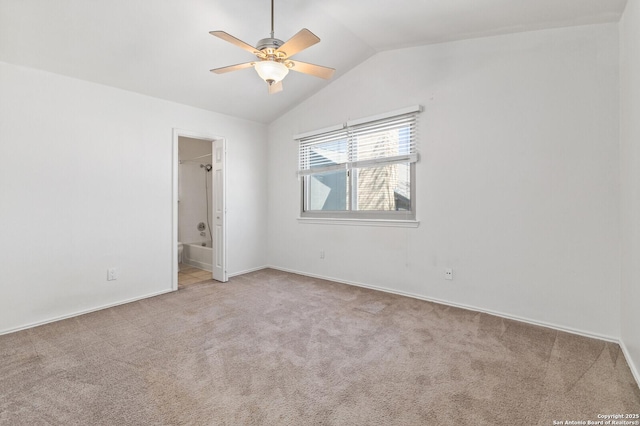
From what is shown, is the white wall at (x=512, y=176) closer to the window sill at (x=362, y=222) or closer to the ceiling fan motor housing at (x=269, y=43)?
the window sill at (x=362, y=222)

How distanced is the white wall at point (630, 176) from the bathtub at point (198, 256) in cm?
494

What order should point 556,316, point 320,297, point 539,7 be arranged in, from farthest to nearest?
1. point 320,297
2. point 556,316
3. point 539,7

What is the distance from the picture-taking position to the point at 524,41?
2674 mm

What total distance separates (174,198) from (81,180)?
0.96 m

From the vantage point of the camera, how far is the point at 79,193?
9.70ft

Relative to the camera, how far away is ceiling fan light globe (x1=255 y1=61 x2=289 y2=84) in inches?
84.7

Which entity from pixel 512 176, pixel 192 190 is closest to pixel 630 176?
pixel 512 176

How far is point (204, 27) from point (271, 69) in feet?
3.40

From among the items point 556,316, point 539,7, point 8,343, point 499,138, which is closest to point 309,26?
point 539,7

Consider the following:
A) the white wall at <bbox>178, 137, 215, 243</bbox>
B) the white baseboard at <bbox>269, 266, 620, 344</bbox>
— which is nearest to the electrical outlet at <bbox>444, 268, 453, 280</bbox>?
the white baseboard at <bbox>269, 266, 620, 344</bbox>

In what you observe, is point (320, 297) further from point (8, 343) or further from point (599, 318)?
point (8, 343)

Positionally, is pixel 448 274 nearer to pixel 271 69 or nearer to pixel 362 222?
pixel 362 222

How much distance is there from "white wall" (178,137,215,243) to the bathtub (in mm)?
480

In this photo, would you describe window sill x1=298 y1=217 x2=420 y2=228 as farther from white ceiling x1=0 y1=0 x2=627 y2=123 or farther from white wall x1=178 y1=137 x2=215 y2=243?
white wall x1=178 y1=137 x2=215 y2=243
